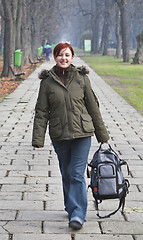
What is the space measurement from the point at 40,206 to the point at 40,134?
2.92 feet

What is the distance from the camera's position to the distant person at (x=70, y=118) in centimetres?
416

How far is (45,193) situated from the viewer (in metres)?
5.28

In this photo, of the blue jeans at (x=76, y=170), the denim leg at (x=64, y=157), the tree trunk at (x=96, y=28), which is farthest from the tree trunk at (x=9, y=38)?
the tree trunk at (x=96, y=28)

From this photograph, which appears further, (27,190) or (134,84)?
(134,84)

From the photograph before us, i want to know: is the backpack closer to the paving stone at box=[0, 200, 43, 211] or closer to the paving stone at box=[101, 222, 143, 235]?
the paving stone at box=[101, 222, 143, 235]

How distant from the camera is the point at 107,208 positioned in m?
4.80

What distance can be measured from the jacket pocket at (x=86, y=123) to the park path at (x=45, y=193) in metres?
0.82

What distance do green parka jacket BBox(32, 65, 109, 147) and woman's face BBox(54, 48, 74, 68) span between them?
0.10m

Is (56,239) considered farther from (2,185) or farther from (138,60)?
(138,60)

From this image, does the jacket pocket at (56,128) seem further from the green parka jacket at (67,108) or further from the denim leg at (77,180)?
the denim leg at (77,180)

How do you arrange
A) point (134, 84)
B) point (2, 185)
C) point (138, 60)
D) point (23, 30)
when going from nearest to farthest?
point (2, 185) < point (134, 84) < point (23, 30) < point (138, 60)

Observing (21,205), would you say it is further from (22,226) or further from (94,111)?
(94,111)

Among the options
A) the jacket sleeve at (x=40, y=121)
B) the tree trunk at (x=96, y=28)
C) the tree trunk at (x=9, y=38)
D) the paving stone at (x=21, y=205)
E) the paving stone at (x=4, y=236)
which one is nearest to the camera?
the paving stone at (x=4, y=236)

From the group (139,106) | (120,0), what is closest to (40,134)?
(139,106)
